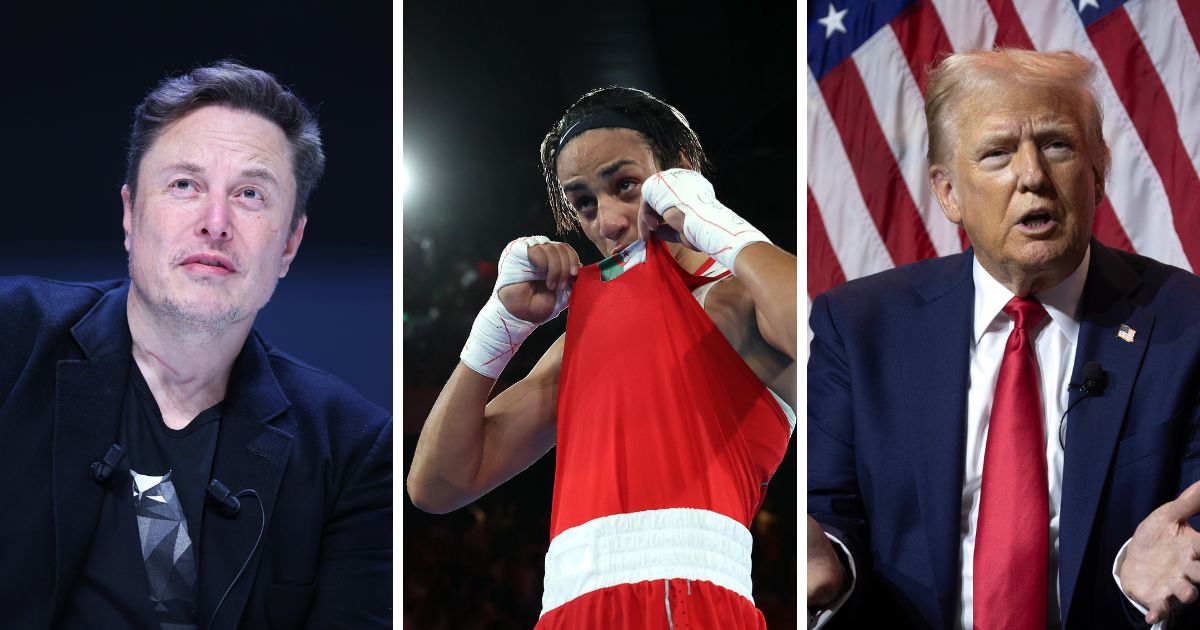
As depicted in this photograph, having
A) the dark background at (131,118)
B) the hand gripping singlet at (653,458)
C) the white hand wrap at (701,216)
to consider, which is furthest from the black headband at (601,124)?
the dark background at (131,118)

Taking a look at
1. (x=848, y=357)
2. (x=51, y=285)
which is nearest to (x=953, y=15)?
(x=848, y=357)

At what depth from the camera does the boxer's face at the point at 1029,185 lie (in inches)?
114

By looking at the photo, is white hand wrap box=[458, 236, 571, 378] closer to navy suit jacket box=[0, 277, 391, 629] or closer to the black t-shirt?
navy suit jacket box=[0, 277, 391, 629]

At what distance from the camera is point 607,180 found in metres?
2.85

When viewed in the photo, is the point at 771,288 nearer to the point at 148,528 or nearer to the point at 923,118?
the point at 923,118

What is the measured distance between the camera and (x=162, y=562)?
2.88m

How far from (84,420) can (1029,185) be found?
92.2 inches

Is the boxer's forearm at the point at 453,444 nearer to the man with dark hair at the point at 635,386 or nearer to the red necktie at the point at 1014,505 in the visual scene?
the man with dark hair at the point at 635,386

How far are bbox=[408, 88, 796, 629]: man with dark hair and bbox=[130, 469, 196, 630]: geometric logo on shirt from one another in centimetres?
57

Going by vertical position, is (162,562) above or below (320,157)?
below

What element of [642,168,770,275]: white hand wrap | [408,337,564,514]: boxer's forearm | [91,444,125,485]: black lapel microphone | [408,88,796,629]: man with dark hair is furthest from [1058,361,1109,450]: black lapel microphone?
[91,444,125,485]: black lapel microphone

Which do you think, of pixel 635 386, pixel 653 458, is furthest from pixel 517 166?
pixel 653 458

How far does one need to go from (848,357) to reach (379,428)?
121 centimetres

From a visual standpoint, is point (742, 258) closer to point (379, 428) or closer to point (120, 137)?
point (379, 428)
